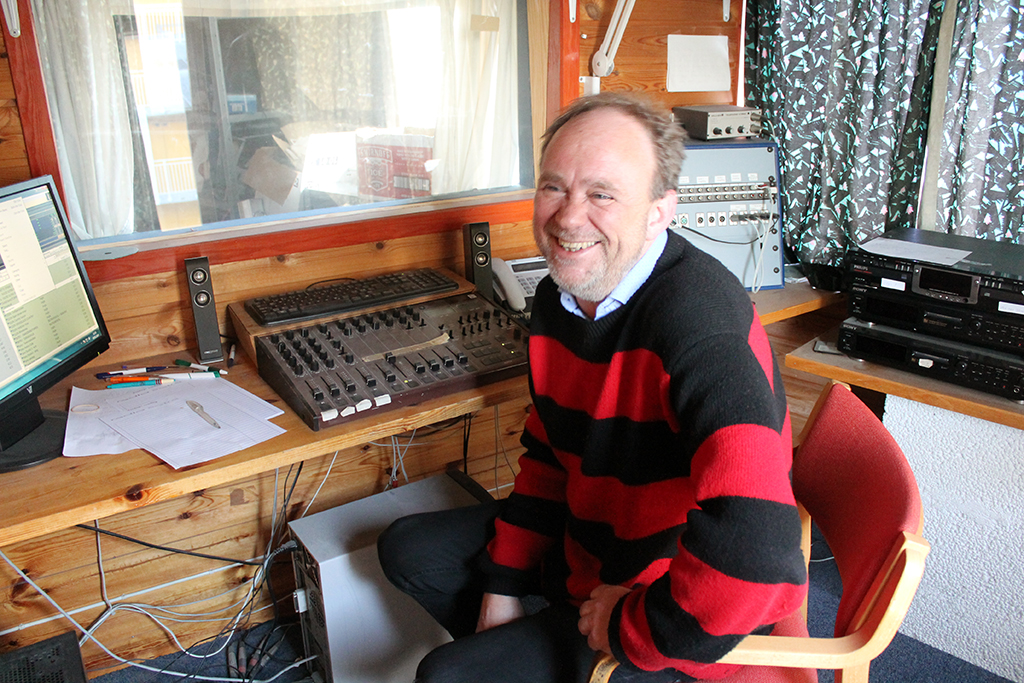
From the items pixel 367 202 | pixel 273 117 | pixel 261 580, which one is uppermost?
pixel 273 117

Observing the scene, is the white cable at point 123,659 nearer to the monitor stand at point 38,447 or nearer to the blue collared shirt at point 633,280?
the monitor stand at point 38,447

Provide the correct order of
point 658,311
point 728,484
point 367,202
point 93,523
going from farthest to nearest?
point 367,202 < point 93,523 < point 658,311 < point 728,484

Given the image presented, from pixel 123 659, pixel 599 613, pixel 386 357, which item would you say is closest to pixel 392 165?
pixel 386 357

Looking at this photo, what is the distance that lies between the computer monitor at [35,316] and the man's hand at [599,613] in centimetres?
94

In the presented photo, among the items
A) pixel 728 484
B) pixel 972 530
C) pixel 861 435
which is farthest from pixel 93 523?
pixel 972 530

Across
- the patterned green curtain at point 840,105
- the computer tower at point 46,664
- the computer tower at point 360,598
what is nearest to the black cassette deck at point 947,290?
the patterned green curtain at point 840,105

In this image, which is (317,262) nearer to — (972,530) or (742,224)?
(742,224)

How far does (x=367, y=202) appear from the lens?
2053 mm

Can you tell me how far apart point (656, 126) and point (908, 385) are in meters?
1.05

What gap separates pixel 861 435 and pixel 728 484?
0.37 meters

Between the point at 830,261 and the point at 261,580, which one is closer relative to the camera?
the point at 261,580

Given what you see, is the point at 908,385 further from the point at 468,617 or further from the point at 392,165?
the point at 392,165

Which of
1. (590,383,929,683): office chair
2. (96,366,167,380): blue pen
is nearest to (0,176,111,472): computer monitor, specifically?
(96,366,167,380): blue pen

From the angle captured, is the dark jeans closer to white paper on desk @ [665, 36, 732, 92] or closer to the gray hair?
the gray hair
